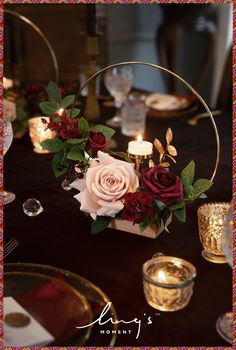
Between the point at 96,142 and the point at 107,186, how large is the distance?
0.15 metres

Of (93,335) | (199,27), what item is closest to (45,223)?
(93,335)

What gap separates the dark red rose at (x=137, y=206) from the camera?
93cm

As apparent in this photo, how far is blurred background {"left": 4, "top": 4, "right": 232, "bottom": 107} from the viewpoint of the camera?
3676 millimetres

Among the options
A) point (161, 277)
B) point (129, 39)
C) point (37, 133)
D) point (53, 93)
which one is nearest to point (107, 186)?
point (161, 277)

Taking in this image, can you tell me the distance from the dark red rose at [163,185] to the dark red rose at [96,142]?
0.17 meters

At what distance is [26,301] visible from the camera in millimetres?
817

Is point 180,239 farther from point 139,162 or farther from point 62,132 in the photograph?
point 62,132

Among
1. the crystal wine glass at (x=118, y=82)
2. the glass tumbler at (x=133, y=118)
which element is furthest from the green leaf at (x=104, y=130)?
the crystal wine glass at (x=118, y=82)

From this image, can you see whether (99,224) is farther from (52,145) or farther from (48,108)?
(48,108)

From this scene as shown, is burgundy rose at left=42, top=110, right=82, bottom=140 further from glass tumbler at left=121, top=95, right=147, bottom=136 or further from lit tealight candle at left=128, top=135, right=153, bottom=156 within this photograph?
glass tumbler at left=121, top=95, right=147, bottom=136

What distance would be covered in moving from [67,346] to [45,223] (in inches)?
16.6

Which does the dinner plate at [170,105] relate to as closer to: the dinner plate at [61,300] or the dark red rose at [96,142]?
the dark red rose at [96,142]

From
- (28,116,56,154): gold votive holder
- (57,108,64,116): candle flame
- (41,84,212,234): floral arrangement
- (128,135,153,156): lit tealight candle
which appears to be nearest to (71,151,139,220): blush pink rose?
(41,84,212,234): floral arrangement

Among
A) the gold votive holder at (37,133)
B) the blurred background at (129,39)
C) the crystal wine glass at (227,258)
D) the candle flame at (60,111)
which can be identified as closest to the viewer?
the crystal wine glass at (227,258)
